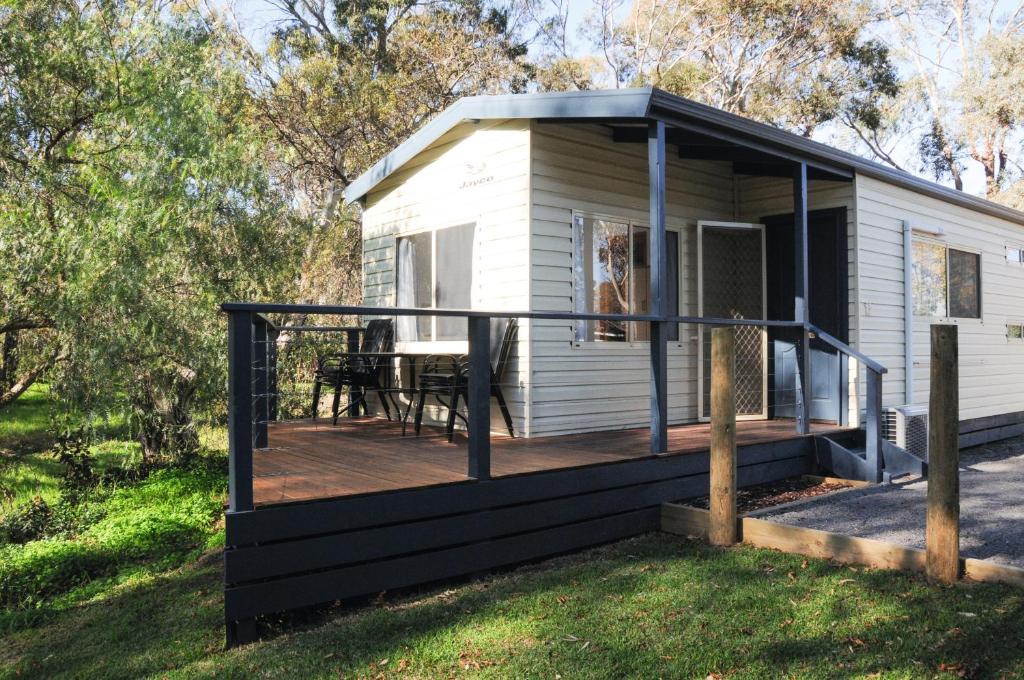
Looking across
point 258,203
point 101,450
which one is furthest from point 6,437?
point 258,203

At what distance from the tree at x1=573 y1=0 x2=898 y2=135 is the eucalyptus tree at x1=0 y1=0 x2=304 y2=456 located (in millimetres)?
11349

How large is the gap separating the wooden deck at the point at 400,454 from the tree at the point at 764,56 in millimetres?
12383

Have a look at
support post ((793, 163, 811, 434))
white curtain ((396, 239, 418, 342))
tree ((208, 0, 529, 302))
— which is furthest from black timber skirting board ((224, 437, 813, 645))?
tree ((208, 0, 529, 302))

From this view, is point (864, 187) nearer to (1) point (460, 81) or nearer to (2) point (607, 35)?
(1) point (460, 81)

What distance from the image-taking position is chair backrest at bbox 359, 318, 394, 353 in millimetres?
7422

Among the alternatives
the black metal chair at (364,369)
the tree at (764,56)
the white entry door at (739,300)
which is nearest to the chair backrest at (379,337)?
the black metal chair at (364,369)

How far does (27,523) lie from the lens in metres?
7.55

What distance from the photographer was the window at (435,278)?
682 cm

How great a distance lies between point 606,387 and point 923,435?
291 centimetres

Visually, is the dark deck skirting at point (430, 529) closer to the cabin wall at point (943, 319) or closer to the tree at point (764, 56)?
the cabin wall at point (943, 319)

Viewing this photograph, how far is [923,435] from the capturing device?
22.9 ft

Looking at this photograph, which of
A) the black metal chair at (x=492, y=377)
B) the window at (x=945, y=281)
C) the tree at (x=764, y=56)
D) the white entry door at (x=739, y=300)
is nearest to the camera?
the black metal chair at (x=492, y=377)

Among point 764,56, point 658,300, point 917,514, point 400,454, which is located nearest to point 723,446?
point 658,300

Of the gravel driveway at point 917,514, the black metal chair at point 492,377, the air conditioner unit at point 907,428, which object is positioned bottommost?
the gravel driveway at point 917,514
